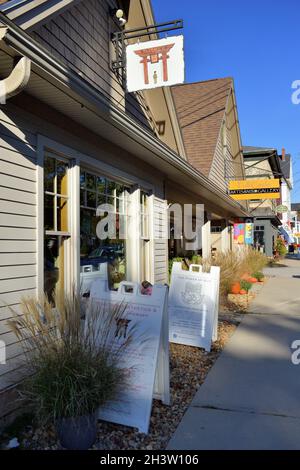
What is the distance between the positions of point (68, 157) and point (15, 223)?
1.47m

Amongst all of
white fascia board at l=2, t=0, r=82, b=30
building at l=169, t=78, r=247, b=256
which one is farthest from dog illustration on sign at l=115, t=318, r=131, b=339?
building at l=169, t=78, r=247, b=256

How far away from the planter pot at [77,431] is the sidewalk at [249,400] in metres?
0.68

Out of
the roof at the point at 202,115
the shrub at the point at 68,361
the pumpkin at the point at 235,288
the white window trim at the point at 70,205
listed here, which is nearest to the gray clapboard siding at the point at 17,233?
the white window trim at the point at 70,205

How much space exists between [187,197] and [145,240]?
4173 millimetres

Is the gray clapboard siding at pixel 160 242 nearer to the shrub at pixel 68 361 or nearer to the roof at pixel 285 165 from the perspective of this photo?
the shrub at pixel 68 361

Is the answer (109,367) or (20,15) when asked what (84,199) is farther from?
(109,367)

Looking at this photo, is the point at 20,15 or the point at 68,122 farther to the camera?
the point at 68,122

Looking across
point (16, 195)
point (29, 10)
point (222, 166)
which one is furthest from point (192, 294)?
point (222, 166)

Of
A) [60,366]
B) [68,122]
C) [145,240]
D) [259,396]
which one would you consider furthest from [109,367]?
[145,240]

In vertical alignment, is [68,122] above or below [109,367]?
above

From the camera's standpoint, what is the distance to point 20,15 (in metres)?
4.48

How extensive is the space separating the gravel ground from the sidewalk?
101 millimetres

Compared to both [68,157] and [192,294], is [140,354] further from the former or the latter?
[68,157]

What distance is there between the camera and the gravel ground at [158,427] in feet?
11.5
